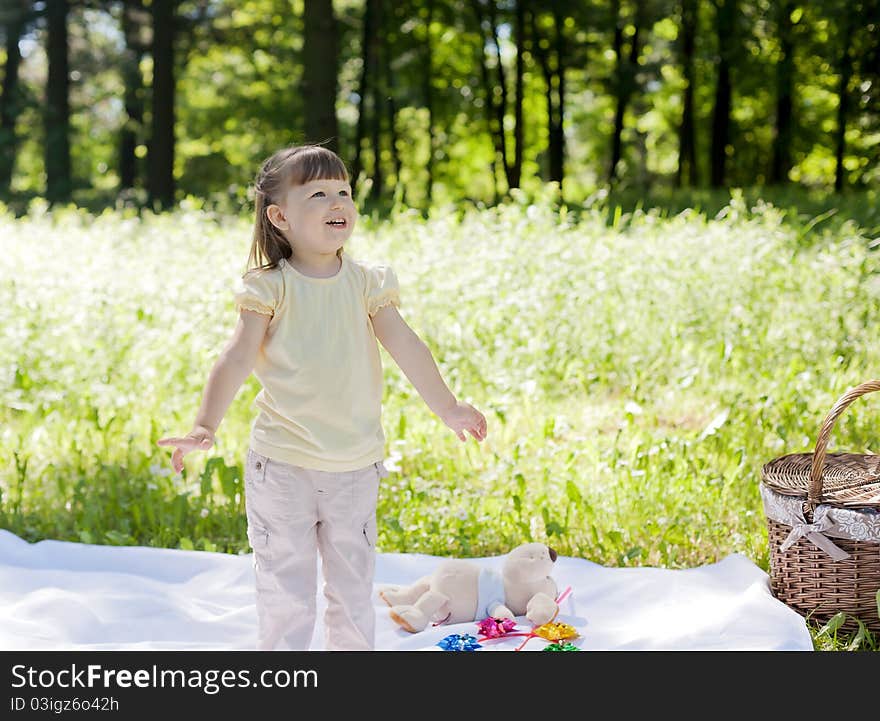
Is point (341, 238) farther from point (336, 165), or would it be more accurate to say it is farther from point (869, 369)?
point (869, 369)

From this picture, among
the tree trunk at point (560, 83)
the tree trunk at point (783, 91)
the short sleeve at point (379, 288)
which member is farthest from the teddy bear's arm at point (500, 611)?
the tree trunk at point (560, 83)

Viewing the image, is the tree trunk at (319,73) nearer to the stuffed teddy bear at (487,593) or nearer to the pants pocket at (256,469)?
the stuffed teddy bear at (487,593)

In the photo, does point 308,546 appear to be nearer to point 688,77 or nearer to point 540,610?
point 540,610

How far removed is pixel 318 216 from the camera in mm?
2867

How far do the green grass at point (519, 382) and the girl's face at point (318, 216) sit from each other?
1711 mm

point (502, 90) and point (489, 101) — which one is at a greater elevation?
point (502, 90)

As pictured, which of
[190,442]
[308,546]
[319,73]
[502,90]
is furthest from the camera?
[502,90]

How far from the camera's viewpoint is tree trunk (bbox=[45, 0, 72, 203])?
1855 centimetres

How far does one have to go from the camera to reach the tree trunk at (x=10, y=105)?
1878 centimetres

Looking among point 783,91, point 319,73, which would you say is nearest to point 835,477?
point 319,73

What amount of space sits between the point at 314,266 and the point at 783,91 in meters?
17.8

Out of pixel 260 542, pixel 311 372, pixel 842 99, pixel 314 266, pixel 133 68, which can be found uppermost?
pixel 133 68

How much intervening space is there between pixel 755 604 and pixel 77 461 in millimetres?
3204

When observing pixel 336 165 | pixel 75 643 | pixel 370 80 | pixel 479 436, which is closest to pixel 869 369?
pixel 479 436
